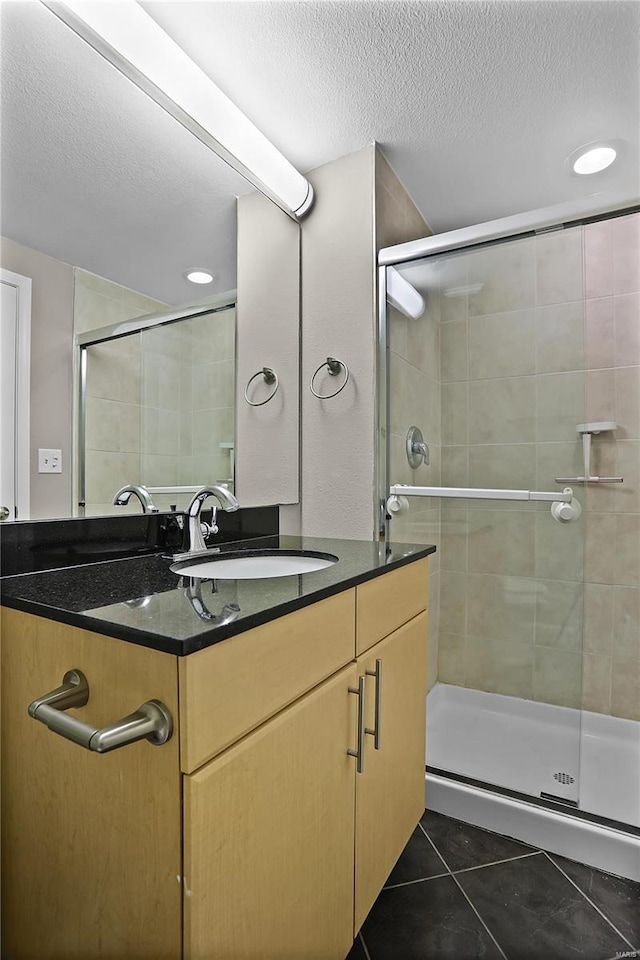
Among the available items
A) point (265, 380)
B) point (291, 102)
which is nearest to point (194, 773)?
point (265, 380)

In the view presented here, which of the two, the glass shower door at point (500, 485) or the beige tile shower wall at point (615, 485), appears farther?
the beige tile shower wall at point (615, 485)

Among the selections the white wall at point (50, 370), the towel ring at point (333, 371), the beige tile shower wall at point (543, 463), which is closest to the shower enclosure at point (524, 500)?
the beige tile shower wall at point (543, 463)

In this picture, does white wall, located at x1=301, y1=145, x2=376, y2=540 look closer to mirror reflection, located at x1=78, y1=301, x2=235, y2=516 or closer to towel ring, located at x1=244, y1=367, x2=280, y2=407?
towel ring, located at x1=244, y1=367, x2=280, y2=407

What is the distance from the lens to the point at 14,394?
0.99 metres

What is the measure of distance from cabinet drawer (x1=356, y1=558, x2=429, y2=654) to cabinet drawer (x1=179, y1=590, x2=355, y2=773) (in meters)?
0.07

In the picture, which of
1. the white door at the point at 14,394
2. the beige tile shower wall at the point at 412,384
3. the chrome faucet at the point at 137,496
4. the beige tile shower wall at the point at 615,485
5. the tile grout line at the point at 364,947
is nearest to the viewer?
the white door at the point at 14,394

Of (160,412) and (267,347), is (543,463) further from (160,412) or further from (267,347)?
(160,412)

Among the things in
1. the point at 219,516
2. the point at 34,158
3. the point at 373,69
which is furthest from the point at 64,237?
the point at 373,69

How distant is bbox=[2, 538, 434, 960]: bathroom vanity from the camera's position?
0.65m

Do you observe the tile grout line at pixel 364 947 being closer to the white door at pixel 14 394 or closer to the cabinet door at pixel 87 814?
the cabinet door at pixel 87 814

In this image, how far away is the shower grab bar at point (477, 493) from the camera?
66.4 inches

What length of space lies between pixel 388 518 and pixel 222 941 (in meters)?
1.19

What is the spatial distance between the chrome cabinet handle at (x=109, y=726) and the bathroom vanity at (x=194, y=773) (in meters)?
0.01

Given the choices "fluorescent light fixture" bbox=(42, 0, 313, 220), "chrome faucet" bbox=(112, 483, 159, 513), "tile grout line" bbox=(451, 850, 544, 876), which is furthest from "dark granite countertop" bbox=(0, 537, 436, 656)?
"fluorescent light fixture" bbox=(42, 0, 313, 220)
